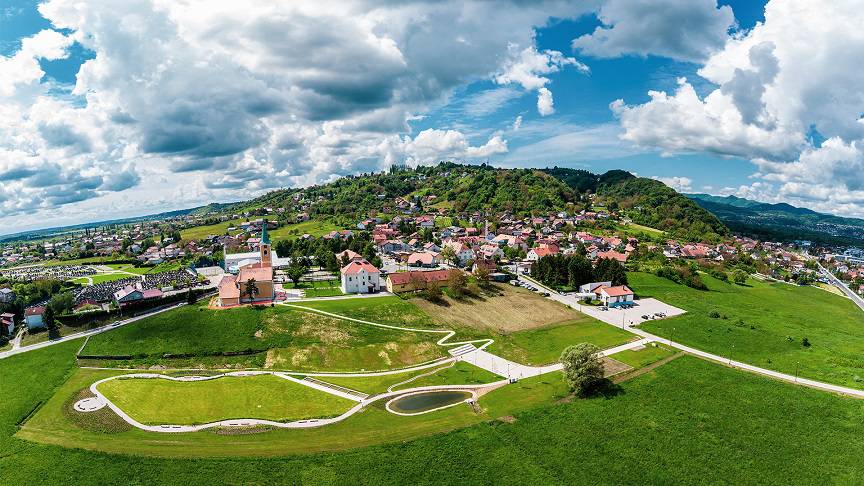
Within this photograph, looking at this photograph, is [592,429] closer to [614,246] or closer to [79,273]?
[614,246]

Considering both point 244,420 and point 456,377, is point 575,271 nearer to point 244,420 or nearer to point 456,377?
point 456,377

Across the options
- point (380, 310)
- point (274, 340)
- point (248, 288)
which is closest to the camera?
point (274, 340)

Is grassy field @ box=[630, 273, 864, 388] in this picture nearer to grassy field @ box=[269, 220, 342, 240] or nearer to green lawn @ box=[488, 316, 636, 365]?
green lawn @ box=[488, 316, 636, 365]

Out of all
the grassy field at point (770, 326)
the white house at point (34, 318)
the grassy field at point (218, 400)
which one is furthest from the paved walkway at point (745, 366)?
the white house at point (34, 318)

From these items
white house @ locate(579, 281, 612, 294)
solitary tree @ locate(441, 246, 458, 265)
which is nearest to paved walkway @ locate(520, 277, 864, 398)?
white house @ locate(579, 281, 612, 294)

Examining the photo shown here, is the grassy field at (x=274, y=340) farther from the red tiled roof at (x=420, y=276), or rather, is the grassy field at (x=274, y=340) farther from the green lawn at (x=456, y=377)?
the red tiled roof at (x=420, y=276)

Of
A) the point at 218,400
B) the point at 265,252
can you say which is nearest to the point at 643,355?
the point at 218,400
